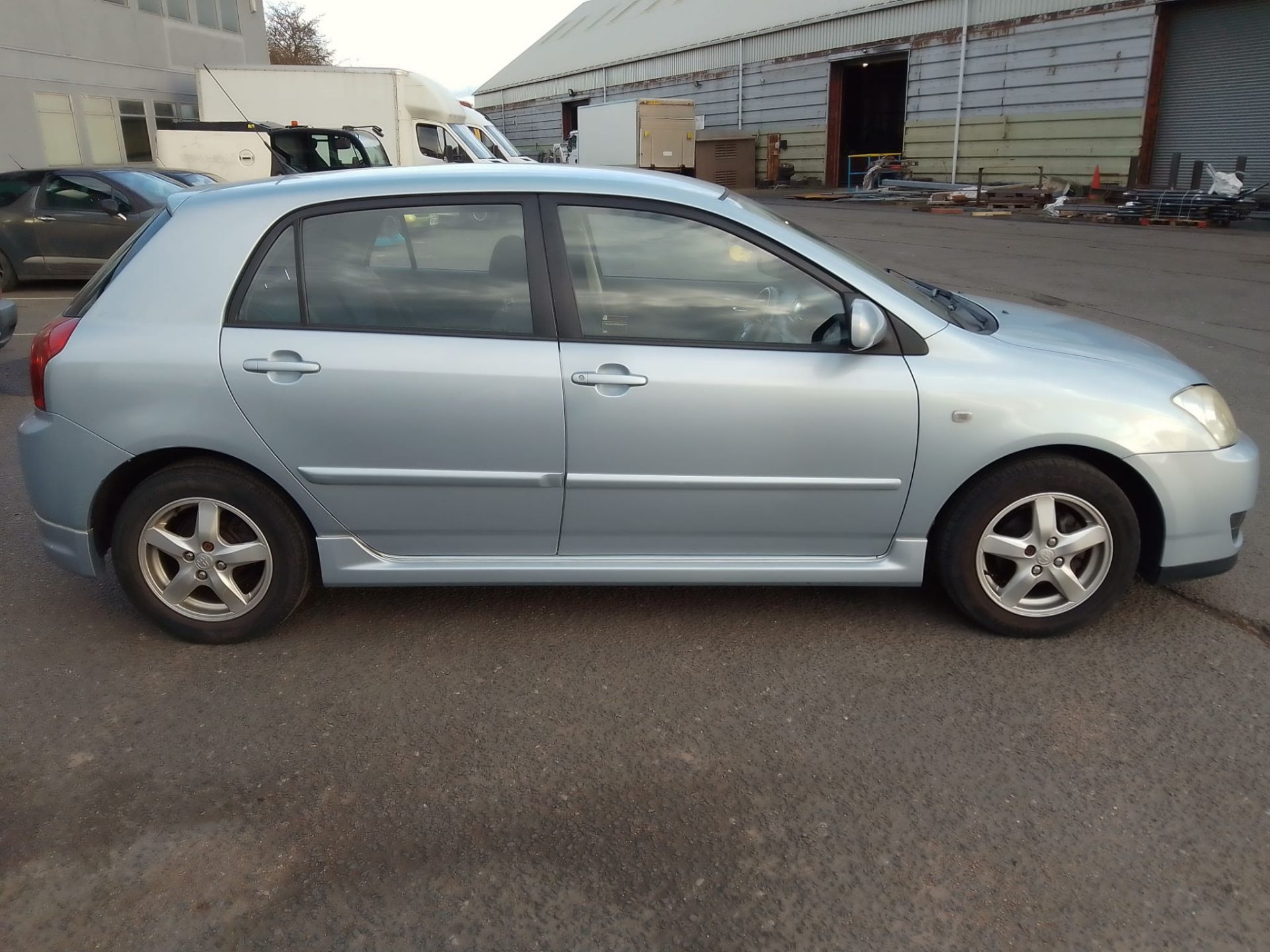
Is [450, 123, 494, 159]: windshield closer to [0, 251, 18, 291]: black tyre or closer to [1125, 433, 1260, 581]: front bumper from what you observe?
[0, 251, 18, 291]: black tyre

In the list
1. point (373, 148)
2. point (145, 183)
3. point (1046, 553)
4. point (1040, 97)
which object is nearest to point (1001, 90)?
point (1040, 97)

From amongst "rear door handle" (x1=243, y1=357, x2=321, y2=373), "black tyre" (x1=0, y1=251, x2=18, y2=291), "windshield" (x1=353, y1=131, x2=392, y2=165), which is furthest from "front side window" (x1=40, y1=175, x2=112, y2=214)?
"rear door handle" (x1=243, y1=357, x2=321, y2=373)

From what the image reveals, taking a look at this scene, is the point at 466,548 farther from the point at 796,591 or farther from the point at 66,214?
the point at 66,214

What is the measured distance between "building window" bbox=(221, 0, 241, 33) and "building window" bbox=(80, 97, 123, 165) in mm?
7883

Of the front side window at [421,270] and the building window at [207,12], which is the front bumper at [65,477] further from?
the building window at [207,12]

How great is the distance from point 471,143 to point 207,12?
45.9ft

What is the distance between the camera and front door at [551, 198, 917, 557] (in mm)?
3467

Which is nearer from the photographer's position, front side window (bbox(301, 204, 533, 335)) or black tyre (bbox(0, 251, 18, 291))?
front side window (bbox(301, 204, 533, 335))

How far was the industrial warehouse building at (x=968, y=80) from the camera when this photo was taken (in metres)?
23.1

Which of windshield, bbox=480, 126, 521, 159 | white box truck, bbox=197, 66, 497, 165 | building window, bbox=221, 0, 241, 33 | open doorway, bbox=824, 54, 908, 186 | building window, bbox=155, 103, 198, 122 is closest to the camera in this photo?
white box truck, bbox=197, 66, 497, 165

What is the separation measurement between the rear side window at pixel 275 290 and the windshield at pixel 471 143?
1739 centimetres

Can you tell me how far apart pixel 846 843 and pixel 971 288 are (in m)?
10.4

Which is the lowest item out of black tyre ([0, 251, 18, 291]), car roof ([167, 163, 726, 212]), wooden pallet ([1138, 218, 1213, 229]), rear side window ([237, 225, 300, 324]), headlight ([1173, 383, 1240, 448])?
wooden pallet ([1138, 218, 1213, 229])

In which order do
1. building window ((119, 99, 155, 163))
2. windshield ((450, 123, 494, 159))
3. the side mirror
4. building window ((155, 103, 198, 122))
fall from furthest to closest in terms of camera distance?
building window ((155, 103, 198, 122)) < building window ((119, 99, 155, 163)) < windshield ((450, 123, 494, 159)) < the side mirror
